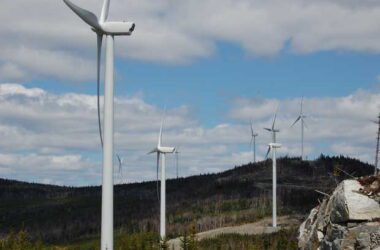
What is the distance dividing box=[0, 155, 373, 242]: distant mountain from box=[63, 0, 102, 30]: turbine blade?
56421 mm

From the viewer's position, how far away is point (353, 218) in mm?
19125

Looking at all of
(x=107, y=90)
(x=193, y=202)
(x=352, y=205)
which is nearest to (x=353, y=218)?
(x=352, y=205)

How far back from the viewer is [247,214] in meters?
91.4

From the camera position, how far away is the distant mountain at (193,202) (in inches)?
3775

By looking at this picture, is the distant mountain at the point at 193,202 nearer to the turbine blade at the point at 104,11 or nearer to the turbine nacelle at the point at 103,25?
the turbine blade at the point at 104,11

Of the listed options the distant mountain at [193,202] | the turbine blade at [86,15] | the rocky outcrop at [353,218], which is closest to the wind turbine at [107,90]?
the turbine blade at [86,15]

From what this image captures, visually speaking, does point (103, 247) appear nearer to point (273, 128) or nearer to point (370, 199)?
point (370, 199)

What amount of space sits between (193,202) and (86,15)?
9170cm

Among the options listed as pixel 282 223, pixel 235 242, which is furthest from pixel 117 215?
pixel 235 242

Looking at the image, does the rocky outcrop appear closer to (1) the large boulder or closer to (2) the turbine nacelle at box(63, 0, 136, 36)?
(1) the large boulder

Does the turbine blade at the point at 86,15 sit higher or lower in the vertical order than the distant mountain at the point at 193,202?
Answer: higher

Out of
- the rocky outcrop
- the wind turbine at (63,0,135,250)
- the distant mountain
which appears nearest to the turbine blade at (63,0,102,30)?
the wind turbine at (63,0,135,250)

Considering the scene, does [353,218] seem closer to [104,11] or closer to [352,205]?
[352,205]

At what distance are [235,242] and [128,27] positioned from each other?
36407 millimetres
